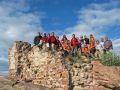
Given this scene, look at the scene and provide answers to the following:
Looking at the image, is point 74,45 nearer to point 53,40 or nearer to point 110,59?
point 53,40

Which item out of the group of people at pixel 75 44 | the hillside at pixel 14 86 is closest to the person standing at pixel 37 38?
the group of people at pixel 75 44

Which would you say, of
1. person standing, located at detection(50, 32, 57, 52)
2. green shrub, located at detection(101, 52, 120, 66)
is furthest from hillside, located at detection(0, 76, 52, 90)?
green shrub, located at detection(101, 52, 120, 66)

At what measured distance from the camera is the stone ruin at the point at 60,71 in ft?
111

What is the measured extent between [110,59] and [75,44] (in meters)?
3.50

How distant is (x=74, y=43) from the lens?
36.5 m

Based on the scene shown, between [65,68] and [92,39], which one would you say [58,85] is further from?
[92,39]

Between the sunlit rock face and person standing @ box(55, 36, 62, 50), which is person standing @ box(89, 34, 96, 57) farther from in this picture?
the sunlit rock face

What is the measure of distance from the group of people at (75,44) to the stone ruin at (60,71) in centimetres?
76

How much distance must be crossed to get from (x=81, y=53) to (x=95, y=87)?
4384 mm

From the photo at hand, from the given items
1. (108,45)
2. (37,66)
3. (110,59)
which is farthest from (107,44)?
(37,66)

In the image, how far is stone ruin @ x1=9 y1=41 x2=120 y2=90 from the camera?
33844 mm

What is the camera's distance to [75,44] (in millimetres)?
36531

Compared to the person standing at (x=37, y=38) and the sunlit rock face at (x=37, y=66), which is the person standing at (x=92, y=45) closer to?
the sunlit rock face at (x=37, y=66)

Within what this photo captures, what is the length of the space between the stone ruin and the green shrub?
29.3 inches
